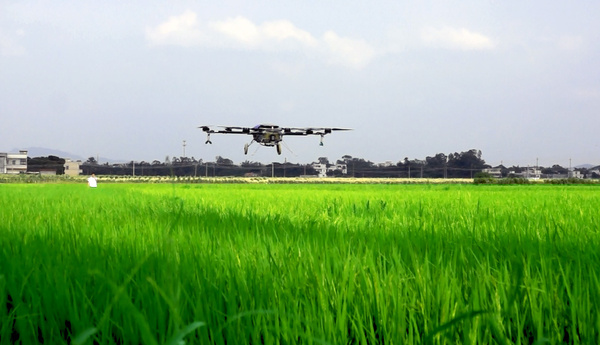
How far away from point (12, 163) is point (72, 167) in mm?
13504

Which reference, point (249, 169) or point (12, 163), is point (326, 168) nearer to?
point (249, 169)

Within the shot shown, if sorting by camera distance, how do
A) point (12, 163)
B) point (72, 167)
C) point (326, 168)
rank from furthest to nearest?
point (326, 168) → point (12, 163) → point (72, 167)

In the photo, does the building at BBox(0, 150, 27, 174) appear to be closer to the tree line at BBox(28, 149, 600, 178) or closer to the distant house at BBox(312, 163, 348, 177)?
the tree line at BBox(28, 149, 600, 178)

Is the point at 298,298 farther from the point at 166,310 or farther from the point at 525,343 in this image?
the point at 525,343

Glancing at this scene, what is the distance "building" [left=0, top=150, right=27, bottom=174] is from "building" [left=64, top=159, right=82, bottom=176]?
993 cm

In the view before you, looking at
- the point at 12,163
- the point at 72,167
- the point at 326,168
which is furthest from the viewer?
the point at 326,168

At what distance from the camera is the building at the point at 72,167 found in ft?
294

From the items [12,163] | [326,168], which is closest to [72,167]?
[12,163]

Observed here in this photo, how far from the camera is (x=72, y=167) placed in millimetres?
91250

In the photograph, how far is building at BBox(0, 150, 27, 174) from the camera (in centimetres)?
9450

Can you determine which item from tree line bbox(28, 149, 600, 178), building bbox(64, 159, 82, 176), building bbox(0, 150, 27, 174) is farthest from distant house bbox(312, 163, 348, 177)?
building bbox(0, 150, 27, 174)

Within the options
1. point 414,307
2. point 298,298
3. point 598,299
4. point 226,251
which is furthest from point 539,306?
point 226,251

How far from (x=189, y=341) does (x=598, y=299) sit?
3.86 feet

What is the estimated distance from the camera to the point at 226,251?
94.3 inches
